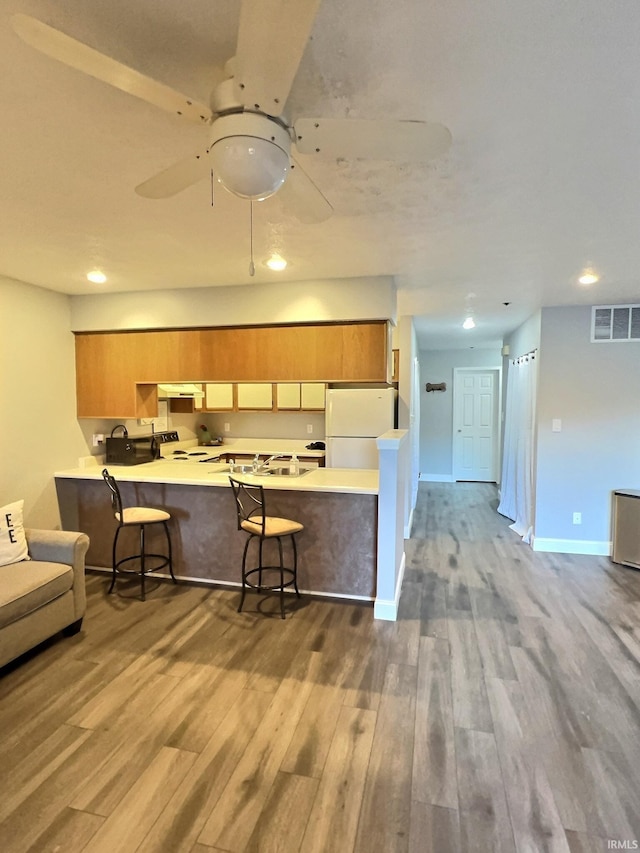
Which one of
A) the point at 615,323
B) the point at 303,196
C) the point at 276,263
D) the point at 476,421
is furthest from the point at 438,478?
the point at 303,196

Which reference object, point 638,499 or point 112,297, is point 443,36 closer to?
point 112,297

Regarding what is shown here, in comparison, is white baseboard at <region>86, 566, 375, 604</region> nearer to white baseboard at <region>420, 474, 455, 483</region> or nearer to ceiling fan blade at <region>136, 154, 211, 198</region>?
ceiling fan blade at <region>136, 154, 211, 198</region>

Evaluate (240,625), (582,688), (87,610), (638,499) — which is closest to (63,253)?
(87,610)

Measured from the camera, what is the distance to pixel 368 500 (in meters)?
3.21

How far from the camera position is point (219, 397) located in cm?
536

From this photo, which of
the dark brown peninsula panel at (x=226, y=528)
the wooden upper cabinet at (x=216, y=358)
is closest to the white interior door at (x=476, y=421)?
the wooden upper cabinet at (x=216, y=358)

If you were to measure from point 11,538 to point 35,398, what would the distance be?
1325 millimetres

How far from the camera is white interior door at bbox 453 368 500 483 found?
807 cm

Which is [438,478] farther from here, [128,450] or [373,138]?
[373,138]

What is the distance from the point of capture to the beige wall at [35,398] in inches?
132

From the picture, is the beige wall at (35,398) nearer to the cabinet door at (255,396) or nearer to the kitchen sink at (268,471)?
the kitchen sink at (268,471)

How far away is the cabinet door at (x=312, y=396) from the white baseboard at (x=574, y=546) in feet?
8.83

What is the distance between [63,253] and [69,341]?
1.41m

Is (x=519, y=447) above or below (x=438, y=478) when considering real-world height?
above
